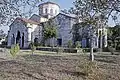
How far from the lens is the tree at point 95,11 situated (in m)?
12.4

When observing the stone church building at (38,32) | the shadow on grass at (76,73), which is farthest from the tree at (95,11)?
the stone church building at (38,32)

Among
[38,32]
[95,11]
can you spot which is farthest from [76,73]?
[38,32]

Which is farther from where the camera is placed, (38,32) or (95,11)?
(38,32)

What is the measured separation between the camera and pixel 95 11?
1294cm

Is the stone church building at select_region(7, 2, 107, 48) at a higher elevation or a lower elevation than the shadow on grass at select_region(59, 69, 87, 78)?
higher

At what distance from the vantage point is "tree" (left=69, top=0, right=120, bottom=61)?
40.7 feet

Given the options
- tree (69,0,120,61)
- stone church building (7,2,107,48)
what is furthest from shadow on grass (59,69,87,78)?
stone church building (7,2,107,48)

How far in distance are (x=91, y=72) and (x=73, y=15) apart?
5202 millimetres

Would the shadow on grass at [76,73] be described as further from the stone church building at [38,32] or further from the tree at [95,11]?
the stone church building at [38,32]

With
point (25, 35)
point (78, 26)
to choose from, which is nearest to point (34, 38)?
point (25, 35)

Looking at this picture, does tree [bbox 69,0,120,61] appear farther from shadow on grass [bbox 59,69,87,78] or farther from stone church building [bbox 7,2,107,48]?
stone church building [bbox 7,2,107,48]

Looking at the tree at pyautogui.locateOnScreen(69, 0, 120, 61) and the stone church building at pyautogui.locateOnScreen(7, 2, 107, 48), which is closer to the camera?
the tree at pyautogui.locateOnScreen(69, 0, 120, 61)

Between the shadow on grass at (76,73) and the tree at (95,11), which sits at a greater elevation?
the tree at (95,11)

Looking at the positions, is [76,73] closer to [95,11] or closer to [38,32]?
[95,11]
